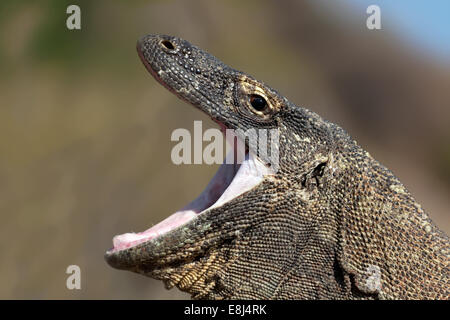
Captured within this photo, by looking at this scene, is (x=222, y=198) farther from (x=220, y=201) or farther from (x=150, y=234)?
(x=150, y=234)

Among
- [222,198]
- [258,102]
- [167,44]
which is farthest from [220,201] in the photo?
[167,44]

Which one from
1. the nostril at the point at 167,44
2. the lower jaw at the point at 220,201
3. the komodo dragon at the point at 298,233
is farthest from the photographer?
the nostril at the point at 167,44

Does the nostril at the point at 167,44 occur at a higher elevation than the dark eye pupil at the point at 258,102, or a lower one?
higher

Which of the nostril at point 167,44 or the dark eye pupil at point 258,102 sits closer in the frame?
the dark eye pupil at point 258,102

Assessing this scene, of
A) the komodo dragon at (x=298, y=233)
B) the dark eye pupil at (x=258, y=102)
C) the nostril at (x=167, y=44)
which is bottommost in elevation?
the komodo dragon at (x=298, y=233)

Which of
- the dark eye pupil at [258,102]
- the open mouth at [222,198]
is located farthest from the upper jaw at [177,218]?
the dark eye pupil at [258,102]

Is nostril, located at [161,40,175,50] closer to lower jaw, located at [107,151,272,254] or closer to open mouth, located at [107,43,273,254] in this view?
open mouth, located at [107,43,273,254]

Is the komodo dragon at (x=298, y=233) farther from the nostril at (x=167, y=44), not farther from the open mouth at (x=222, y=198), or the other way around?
the nostril at (x=167, y=44)
